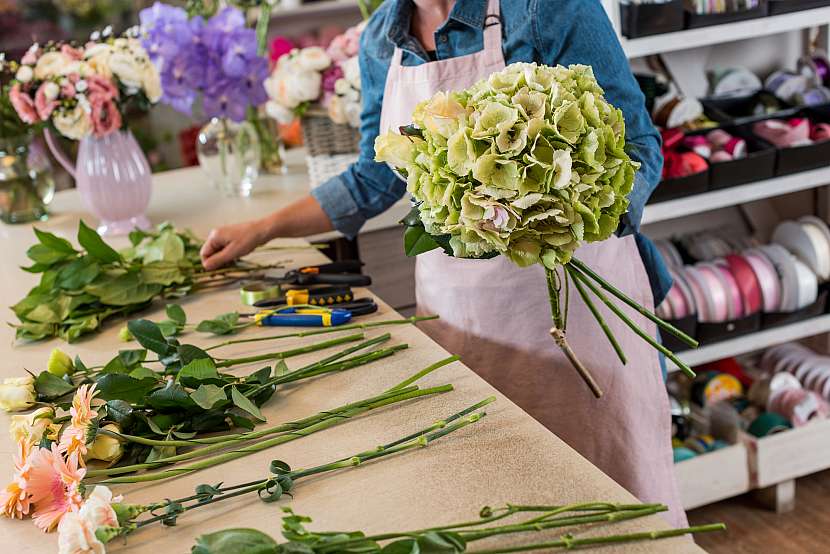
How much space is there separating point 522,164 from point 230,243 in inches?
34.0

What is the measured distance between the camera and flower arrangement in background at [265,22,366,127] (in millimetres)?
2227

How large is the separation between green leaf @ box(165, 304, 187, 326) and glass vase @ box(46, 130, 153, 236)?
0.75m

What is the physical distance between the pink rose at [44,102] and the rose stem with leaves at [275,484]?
1.22 metres

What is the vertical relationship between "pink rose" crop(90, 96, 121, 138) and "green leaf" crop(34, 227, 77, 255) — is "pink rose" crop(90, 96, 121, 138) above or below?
above

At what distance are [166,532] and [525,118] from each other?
1.76 ft

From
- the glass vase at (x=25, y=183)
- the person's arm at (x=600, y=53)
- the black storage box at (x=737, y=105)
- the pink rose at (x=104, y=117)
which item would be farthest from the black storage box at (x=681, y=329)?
the glass vase at (x=25, y=183)

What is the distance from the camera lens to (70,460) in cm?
95

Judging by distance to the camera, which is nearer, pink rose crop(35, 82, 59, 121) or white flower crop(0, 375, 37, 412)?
white flower crop(0, 375, 37, 412)

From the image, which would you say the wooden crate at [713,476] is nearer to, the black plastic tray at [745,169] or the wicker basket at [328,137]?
the black plastic tray at [745,169]

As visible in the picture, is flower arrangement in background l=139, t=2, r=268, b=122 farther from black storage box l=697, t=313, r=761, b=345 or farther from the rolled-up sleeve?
black storage box l=697, t=313, r=761, b=345

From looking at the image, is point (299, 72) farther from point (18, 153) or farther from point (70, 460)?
point (70, 460)

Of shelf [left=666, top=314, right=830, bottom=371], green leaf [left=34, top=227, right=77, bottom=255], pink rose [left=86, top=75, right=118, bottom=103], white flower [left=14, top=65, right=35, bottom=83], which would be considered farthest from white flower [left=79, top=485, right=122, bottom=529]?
shelf [left=666, top=314, right=830, bottom=371]

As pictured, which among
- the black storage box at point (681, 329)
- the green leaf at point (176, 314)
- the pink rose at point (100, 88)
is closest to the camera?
the green leaf at point (176, 314)

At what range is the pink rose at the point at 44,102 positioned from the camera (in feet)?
6.52
